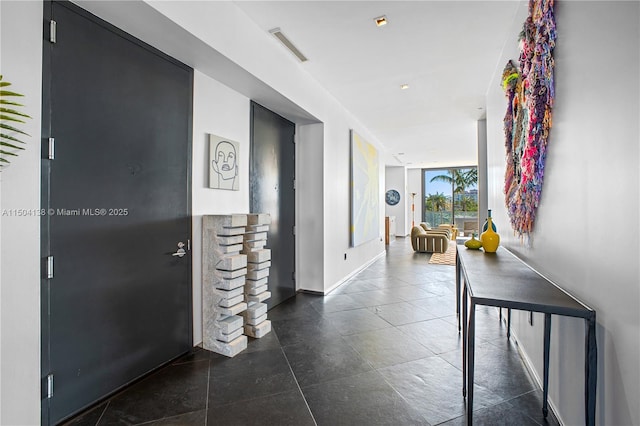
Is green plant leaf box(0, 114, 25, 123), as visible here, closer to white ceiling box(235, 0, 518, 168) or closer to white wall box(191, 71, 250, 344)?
white wall box(191, 71, 250, 344)

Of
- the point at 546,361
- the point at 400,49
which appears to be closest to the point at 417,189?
the point at 400,49

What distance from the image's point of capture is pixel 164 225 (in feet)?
7.66

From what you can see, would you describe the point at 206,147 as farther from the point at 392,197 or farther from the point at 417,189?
the point at 417,189

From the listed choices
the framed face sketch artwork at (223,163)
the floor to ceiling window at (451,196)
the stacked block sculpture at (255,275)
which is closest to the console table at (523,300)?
the stacked block sculpture at (255,275)

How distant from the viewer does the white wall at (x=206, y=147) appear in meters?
2.65

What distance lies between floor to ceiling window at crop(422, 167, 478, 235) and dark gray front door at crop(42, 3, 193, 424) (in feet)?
39.4

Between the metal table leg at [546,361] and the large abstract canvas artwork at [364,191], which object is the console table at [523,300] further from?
the large abstract canvas artwork at [364,191]

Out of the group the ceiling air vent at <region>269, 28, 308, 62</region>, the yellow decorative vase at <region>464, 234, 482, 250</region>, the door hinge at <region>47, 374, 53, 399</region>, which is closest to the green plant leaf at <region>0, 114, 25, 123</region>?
the door hinge at <region>47, 374, 53, 399</region>

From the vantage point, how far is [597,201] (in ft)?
4.17

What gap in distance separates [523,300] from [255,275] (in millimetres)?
2206

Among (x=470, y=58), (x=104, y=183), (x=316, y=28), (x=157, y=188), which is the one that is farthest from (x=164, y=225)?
(x=470, y=58)

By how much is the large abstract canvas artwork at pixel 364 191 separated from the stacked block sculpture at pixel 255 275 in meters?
2.66

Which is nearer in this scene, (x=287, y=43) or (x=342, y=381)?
(x=342, y=381)

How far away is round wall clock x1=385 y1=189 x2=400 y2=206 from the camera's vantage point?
12.2 m
